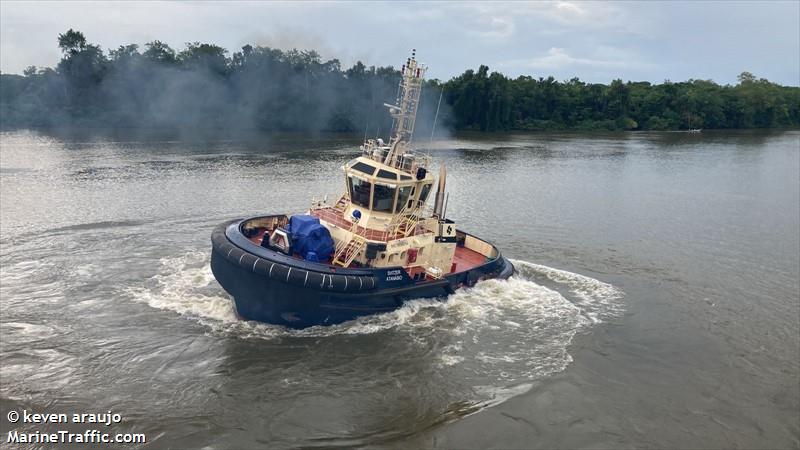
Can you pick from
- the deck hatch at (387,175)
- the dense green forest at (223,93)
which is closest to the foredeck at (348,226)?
the deck hatch at (387,175)

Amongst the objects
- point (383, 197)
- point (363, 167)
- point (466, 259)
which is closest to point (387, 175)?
point (383, 197)

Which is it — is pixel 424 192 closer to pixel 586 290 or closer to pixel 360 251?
pixel 360 251

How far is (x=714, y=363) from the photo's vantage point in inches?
518

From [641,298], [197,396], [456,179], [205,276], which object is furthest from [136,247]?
[456,179]

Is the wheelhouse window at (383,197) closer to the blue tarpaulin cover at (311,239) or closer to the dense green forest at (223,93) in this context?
the blue tarpaulin cover at (311,239)

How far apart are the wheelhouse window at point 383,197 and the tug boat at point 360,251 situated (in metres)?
0.03

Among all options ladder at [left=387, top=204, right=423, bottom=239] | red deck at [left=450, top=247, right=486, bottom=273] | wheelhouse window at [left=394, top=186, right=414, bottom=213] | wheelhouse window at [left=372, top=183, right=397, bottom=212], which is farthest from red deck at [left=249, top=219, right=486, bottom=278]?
wheelhouse window at [left=394, top=186, right=414, bottom=213]

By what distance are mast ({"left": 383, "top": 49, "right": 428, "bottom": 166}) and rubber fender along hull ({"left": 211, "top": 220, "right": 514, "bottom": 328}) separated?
372cm

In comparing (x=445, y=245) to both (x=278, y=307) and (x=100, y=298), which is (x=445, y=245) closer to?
(x=278, y=307)

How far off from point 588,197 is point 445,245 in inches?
765

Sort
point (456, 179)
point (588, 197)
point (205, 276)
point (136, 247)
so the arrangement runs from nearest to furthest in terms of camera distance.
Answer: point (205, 276) → point (136, 247) → point (588, 197) → point (456, 179)

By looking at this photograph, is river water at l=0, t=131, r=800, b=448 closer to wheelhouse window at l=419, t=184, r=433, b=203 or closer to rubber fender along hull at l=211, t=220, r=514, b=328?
rubber fender along hull at l=211, t=220, r=514, b=328

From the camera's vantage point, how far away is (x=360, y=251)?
13984mm

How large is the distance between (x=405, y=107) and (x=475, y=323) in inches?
245
